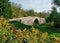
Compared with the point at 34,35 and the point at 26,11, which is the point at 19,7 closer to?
the point at 26,11

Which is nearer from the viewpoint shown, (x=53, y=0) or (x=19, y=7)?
(x=53, y=0)

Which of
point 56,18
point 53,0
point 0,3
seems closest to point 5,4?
point 0,3

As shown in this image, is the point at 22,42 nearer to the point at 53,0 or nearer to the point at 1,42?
the point at 1,42

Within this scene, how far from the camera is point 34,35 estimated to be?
22.8ft

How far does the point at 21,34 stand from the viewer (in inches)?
251

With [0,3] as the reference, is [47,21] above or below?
below

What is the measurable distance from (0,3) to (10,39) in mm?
30936

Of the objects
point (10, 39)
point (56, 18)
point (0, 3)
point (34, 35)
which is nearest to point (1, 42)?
point (10, 39)

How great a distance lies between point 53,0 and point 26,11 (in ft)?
108

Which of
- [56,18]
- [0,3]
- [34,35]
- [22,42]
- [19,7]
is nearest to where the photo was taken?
[22,42]

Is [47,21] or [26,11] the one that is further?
[26,11]

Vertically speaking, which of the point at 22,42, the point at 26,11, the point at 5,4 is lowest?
the point at 26,11

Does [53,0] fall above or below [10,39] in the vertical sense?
below

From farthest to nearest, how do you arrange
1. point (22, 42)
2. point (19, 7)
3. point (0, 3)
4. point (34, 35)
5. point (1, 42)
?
point (19, 7) < point (0, 3) < point (34, 35) < point (22, 42) < point (1, 42)
